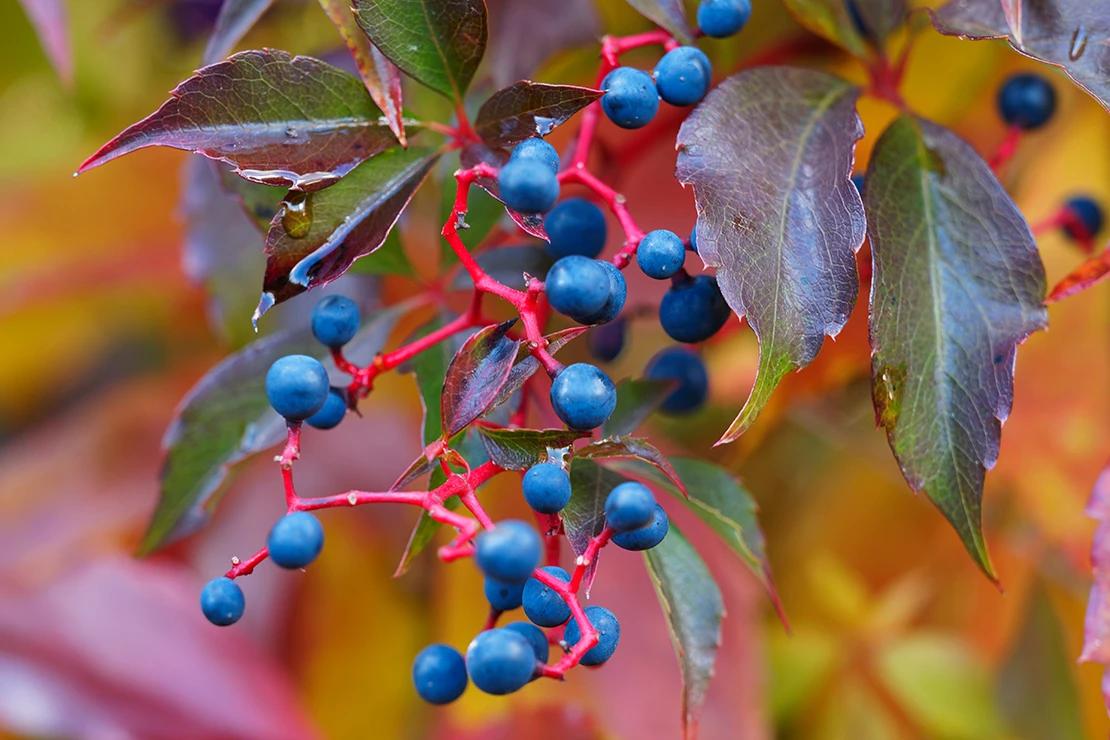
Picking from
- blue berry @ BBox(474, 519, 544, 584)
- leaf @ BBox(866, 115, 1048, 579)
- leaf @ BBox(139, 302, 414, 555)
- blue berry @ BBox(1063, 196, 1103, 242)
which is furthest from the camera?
blue berry @ BBox(1063, 196, 1103, 242)

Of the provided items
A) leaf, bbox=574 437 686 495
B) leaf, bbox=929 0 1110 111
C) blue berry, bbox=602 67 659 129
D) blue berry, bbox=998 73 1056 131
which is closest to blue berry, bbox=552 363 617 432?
leaf, bbox=574 437 686 495

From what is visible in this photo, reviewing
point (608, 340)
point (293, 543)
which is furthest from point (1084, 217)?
point (293, 543)

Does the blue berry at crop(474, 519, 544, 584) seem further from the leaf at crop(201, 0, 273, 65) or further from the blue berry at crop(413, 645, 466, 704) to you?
the leaf at crop(201, 0, 273, 65)

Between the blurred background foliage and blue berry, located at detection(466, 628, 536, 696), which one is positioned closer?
blue berry, located at detection(466, 628, 536, 696)

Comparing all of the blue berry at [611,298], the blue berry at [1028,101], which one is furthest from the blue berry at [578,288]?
the blue berry at [1028,101]

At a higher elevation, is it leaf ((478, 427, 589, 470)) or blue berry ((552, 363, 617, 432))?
blue berry ((552, 363, 617, 432))

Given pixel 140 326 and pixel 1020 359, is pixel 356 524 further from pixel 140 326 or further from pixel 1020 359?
pixel 1020 359

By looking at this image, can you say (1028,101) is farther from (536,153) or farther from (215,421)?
(215,421)
